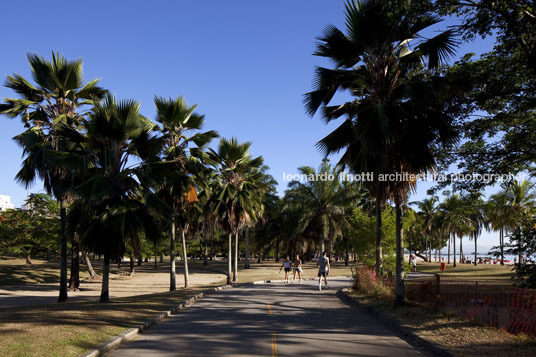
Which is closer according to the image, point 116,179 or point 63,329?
point 63,329

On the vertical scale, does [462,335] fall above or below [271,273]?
above

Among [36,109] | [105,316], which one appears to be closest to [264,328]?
[105,316]

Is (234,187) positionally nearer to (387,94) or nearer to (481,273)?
(387,94)

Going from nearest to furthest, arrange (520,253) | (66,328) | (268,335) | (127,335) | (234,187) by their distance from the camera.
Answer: (127,335) → (66,328) → (268,335) → (520,253) → (234,187)

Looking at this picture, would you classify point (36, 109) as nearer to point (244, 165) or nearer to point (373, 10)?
point (244, 165)

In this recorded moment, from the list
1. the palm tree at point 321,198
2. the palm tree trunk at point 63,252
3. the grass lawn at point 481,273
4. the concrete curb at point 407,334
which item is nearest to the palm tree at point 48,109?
the palm tree trunk at point 63,252

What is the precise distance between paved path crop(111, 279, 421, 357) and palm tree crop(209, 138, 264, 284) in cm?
1340

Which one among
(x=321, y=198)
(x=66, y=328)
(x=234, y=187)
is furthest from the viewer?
(x=321, y=198)

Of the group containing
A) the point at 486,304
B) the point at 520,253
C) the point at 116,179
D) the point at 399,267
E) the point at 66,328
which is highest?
the point at 116,179

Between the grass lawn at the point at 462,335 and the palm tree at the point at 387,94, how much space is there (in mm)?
2094

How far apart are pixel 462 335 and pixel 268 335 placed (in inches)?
171

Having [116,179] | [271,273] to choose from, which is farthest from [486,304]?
[271,273]

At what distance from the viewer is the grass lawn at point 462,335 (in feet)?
26.1

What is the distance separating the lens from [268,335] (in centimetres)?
980
